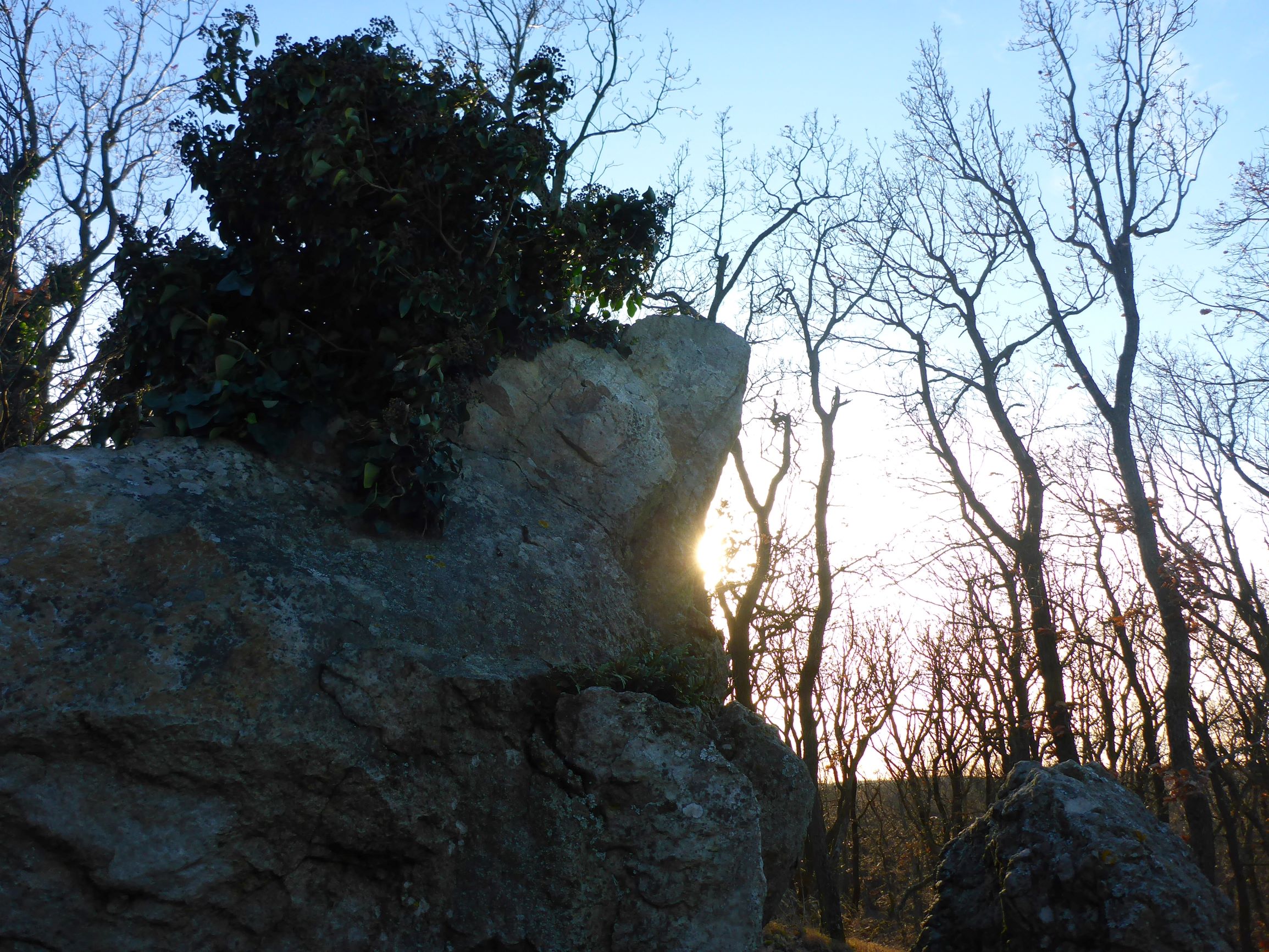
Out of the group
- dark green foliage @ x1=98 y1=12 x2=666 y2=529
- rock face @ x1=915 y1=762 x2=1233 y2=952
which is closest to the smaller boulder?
rock face @ x1=915 y1=762 x2=1233 y2=952

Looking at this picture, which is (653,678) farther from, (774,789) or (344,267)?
(344,267)

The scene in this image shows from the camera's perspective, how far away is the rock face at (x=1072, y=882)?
4.97 m

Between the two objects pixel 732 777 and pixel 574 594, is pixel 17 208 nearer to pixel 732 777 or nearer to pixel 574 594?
pixel 574 594

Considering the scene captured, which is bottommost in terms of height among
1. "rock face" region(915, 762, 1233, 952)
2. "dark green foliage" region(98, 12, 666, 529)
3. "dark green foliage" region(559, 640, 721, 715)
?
"rock face" region(915, 762, 1233, 952)

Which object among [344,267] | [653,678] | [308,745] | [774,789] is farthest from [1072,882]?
[344,267]

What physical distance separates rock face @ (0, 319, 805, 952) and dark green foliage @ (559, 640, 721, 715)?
16 centimetres

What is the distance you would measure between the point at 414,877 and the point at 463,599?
1.52 m

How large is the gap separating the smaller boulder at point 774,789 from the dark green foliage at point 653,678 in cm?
70

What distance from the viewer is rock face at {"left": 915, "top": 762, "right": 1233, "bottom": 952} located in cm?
497

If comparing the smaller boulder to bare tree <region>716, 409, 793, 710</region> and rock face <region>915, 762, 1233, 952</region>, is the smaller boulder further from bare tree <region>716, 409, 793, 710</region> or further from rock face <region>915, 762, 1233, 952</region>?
bare tree <region>716, 409, 793, 710</region>

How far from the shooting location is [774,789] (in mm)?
5750

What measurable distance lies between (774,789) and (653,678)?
5.33 ft

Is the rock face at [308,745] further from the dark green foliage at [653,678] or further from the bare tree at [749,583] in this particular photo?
the bare tree at [749,583]

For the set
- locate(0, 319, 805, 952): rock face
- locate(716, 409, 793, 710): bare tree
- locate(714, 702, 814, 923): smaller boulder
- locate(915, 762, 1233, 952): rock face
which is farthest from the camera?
locate(716, 409, 793, 710): bare tree
